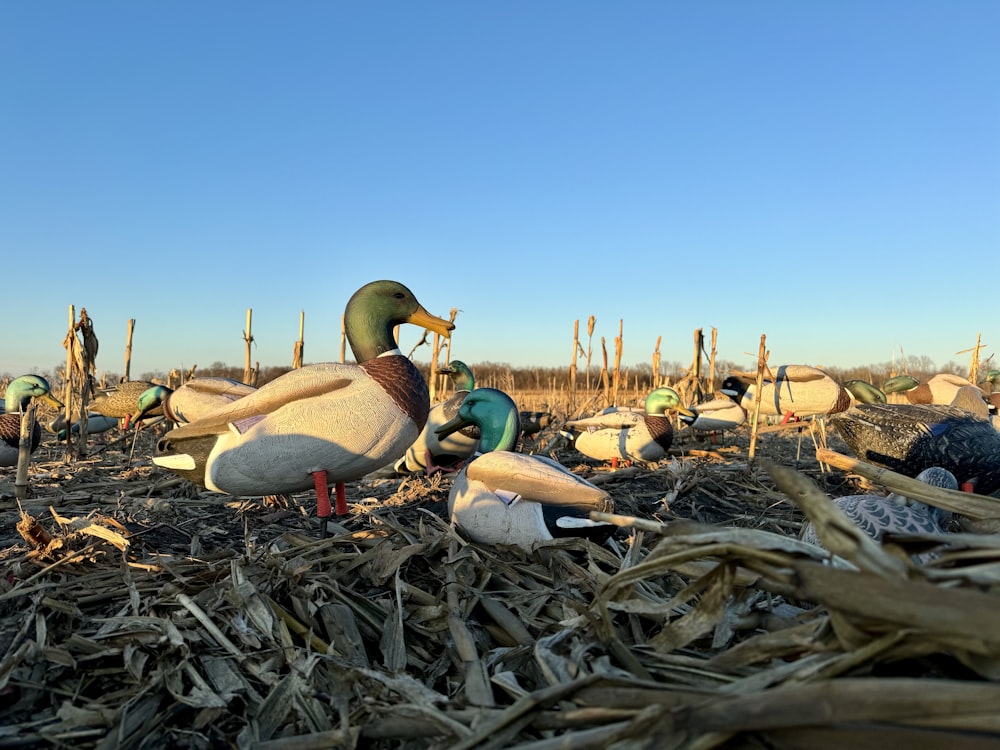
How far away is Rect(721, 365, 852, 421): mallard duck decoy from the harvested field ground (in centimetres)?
745

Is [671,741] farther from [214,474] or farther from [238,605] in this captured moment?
[214,474]

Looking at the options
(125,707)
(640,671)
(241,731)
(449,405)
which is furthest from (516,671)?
(449,405)

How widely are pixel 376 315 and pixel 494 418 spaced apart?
992 mm

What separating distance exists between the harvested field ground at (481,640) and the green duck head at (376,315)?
3.71 ft

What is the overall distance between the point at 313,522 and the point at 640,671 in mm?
2557

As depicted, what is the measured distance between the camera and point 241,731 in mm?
1588

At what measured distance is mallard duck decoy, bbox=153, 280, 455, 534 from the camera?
11.4ft

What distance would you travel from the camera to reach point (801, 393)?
10.2 meters

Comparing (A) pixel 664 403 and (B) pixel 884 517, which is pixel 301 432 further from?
(A) pixel 664 403

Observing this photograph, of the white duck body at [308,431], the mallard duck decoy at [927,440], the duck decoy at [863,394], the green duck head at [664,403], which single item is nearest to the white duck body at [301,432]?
the white duck body at [308,431]

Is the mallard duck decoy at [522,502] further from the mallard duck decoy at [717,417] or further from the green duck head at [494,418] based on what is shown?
the mallard duck decoy at [717,417]

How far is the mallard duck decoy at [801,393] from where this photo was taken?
398 inches

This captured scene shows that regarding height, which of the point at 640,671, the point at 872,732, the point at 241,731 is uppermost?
the point at 872,732

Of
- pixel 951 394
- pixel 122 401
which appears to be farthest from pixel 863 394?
pixel 122 401
